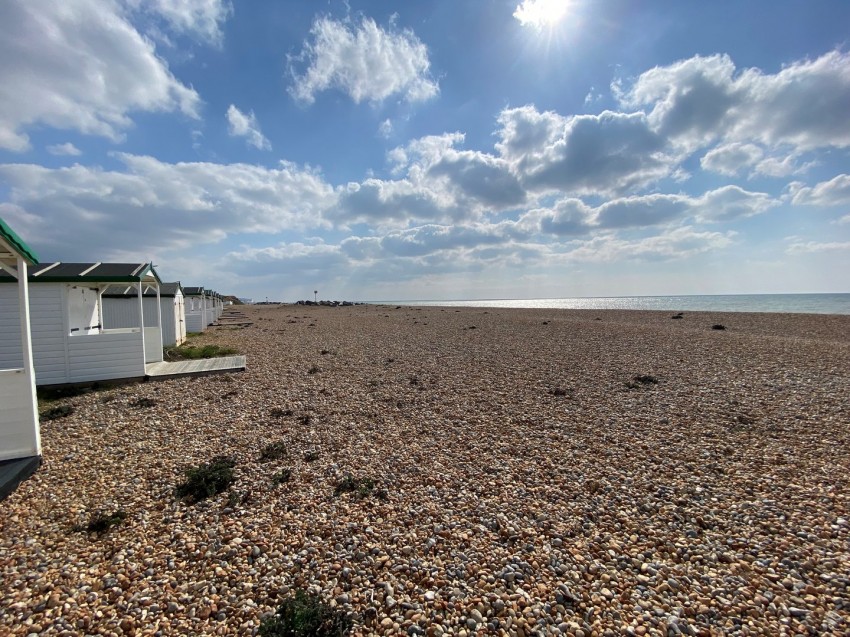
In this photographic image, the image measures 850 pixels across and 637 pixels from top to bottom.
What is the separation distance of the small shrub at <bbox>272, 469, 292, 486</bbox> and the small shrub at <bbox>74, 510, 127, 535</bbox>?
177 cm

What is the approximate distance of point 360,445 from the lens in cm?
699

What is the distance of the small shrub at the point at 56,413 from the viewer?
8180 mm

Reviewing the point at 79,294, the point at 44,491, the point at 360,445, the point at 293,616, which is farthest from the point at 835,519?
the point at 79,294

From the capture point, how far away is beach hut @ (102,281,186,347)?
54.7 ft

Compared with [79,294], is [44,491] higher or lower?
lower

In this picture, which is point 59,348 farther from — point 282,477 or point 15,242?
point 282,477

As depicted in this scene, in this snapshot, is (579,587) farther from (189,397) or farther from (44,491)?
(189,397)

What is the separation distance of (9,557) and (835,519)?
9.24m

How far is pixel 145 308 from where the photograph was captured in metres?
17.4

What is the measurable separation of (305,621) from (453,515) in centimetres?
212

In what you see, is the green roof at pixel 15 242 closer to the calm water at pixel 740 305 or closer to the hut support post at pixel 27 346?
the hut support post at pixel 27 346

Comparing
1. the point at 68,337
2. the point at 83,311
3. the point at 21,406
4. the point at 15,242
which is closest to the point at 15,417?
the point at 21,406

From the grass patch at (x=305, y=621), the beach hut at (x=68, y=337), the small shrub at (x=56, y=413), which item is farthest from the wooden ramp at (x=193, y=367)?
the grass patch at (x=305, y=621)

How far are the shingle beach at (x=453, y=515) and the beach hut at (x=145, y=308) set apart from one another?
891 centimetres
